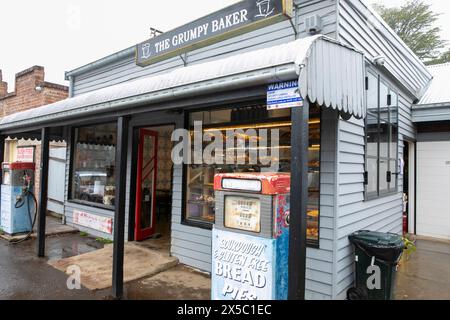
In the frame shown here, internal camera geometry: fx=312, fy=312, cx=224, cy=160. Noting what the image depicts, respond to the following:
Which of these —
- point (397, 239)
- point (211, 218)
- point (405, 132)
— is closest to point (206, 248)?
point (211, 218)

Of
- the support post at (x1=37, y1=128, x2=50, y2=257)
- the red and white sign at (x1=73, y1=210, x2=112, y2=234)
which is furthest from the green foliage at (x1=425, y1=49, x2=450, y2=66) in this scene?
the support post at (x1=37, y1=128, x2=50, y2=257)

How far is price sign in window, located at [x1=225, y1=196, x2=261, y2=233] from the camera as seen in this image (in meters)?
2.82

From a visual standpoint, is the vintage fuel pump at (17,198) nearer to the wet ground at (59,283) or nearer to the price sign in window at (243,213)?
the wet ground at (59,283)

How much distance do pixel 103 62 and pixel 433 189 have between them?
863 cm

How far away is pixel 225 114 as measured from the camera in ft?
16.6

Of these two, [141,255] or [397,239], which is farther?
[141,255]

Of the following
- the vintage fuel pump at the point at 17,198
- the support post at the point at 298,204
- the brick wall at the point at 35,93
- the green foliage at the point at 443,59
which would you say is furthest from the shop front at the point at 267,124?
the green foliage at the point at 443,59

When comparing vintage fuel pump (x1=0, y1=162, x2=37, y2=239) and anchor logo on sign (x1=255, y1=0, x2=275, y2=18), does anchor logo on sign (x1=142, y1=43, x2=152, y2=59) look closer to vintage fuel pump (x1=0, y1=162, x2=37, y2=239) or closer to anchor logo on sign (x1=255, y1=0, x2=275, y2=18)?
anchor logo on sign (x1=255, y1=0, x2=275, y2=18)

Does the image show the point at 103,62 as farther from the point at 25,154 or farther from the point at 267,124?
the point at 267,124

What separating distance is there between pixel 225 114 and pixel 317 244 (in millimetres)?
2433

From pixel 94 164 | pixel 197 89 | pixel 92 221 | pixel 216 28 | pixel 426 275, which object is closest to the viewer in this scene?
pixel 197 89

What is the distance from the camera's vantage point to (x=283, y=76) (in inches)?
102

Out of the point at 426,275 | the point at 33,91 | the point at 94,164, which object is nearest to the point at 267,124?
the point at 426,275
